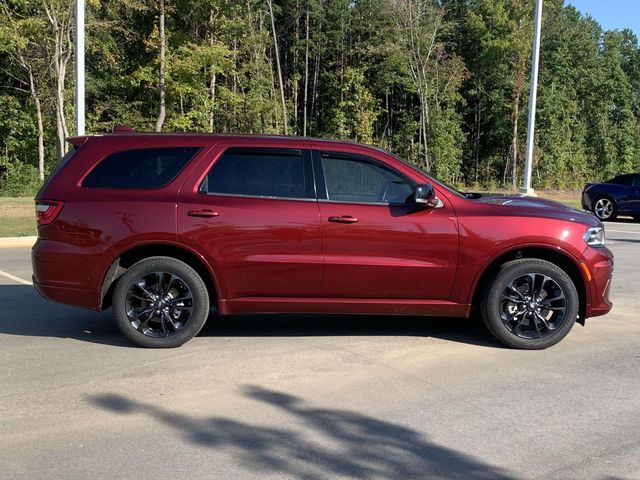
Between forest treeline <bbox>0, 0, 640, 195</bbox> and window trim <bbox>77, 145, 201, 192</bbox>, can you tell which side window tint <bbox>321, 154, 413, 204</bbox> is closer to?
window trim <bbox>77, 145, 201, 192</bbox>

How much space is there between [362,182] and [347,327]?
1.62 m

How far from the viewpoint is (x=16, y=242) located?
13.4m

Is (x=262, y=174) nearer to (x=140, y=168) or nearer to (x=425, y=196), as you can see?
(x=140, y=168)

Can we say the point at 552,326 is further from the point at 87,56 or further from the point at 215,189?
the point at 87,56

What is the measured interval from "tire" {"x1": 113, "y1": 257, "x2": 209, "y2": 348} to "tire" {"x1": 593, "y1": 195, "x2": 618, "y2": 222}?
1786cm

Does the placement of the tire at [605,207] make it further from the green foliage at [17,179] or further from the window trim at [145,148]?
the green foliage at [17,179]

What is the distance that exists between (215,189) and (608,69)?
5034 centimetres

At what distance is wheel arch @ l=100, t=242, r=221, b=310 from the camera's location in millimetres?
5598

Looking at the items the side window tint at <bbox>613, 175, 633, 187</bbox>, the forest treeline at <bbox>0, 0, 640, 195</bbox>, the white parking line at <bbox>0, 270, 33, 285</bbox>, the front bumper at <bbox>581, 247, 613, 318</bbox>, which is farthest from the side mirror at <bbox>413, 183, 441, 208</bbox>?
the forest treeline at <bbox>0, 0, 640, 195</bbox>

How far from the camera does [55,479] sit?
11.0ft

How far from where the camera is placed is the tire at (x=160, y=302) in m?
5.58

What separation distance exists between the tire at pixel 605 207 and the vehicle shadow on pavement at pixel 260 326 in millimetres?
15400

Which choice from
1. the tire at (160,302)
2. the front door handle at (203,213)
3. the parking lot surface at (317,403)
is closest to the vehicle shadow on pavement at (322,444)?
the parking lot surface at (317,403)

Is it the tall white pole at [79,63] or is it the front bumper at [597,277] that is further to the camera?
the tall white pole at [79,63]
